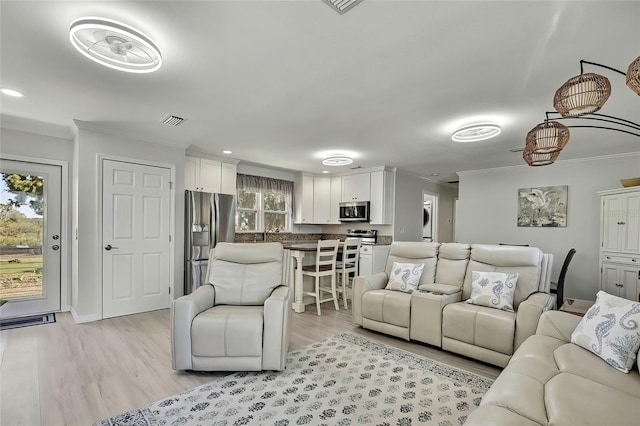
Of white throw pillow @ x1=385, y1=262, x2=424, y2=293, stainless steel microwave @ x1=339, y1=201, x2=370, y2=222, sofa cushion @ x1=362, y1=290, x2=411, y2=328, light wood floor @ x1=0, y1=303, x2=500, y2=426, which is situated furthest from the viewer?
stainless steel microwave @ x1=339, y1=201, x2=370, y2=222

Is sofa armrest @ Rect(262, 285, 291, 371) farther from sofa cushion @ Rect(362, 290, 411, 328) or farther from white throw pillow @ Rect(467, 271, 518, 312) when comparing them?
white throw pillow @ Rect(467, 271, 518, 312)

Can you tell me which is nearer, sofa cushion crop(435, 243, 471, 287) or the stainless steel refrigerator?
sofa cushion crop(435, 243, 471, 287)

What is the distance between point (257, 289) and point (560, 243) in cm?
526

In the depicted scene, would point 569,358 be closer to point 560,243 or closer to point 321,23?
point 321,23

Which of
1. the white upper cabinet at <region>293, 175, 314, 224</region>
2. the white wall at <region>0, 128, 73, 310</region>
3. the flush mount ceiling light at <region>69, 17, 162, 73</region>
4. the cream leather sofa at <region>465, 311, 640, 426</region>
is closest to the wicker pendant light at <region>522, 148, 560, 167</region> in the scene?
the cream leather sofa at <region>465, 311, 640, 426</region>

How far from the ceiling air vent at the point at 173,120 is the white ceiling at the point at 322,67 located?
100 mm

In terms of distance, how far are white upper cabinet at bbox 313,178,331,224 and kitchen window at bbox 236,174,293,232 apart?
1.88ft

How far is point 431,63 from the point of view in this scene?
2213 millimetres

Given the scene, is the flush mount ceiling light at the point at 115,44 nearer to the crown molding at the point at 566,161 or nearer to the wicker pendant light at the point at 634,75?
the wicker pendant light at the point at 634,75

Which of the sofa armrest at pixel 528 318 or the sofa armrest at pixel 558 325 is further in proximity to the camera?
the sofa armrest at pixel 528 318

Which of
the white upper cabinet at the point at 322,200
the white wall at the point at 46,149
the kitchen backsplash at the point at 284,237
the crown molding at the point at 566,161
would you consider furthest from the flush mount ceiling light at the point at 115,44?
the crown molding at the point at 566,161

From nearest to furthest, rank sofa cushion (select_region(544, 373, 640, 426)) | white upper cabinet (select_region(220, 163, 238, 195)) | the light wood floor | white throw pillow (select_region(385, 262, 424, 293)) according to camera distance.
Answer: sofa cushion (select_region(544, 373, 640, 426)), the light wood floor, white throw pillow (select_region(385, 262, 424, 293)), white upper cabinet (select_region(220, 163, 238, 195))

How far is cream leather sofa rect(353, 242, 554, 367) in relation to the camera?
2.59m

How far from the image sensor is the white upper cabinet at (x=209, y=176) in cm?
493
